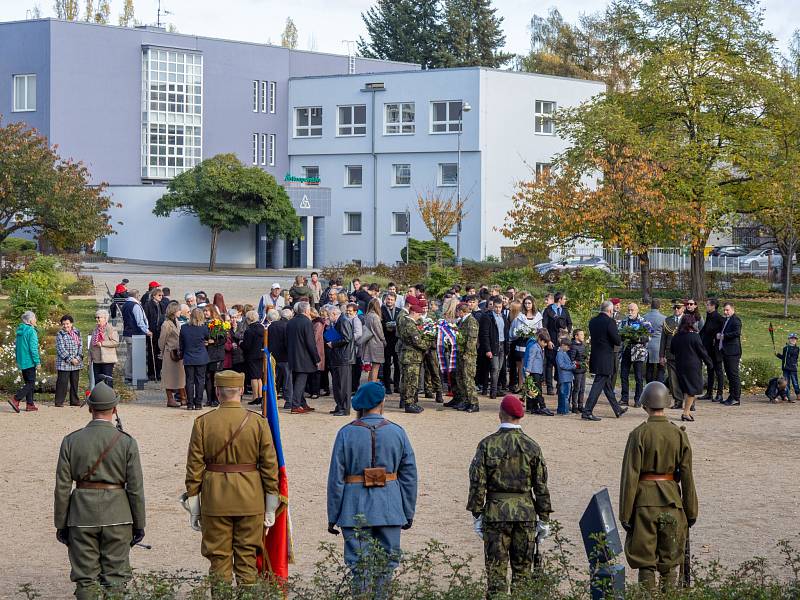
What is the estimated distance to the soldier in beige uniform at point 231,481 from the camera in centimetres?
793

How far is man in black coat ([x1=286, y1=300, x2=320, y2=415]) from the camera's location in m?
18.3

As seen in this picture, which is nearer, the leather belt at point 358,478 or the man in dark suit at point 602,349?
→ the leather belt at point 358,478

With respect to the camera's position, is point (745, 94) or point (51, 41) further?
point (51, 41)

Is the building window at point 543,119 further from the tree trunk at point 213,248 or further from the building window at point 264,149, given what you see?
the tree trunk at point 213,248

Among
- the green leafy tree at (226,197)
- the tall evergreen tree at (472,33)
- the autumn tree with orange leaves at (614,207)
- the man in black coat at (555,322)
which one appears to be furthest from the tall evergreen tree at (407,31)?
the man in black coat at (555,322)

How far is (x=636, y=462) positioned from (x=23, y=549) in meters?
5.76

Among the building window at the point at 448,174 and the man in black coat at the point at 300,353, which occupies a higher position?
the building window at the point at 448,174

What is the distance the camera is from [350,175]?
211 feet

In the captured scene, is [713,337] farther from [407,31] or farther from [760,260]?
[407,31]

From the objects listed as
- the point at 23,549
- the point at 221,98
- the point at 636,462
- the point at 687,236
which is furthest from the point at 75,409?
the point at 221,98

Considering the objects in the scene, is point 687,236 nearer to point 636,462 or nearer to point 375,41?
point 636,462

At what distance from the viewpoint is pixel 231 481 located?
7.93 m

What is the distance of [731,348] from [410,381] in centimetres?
573

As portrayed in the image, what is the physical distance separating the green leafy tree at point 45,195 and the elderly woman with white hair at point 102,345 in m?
20.9
